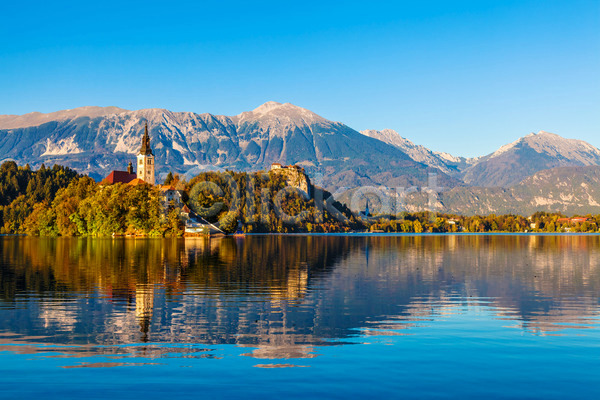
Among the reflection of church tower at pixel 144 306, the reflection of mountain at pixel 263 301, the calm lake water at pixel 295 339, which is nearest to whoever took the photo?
the calm lake water at pixel 295 339

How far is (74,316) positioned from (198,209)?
532ft

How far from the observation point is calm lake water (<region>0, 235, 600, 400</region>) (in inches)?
672

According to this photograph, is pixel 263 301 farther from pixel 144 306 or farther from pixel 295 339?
pixel 295 339

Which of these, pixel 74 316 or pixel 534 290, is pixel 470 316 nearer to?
pixel 534 290

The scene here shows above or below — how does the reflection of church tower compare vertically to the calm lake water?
above

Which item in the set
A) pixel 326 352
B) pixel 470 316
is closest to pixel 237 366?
pixel 326 352

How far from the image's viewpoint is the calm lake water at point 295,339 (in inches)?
672

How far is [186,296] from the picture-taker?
3600 centimetres

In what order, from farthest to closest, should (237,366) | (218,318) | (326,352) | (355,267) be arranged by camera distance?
(355,267)
(218,318)
(326,352)
(237,366)

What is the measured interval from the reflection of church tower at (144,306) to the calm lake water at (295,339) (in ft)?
0.31

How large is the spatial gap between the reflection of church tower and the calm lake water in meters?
0.09

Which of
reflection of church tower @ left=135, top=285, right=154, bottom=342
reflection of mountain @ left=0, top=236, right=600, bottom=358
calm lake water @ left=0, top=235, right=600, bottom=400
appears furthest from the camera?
reflection of church tower @ left=135, top=285, right=154, bottom=342

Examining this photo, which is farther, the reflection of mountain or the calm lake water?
the reflection of mountain

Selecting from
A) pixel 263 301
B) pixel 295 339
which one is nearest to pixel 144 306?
pixel 263 301
